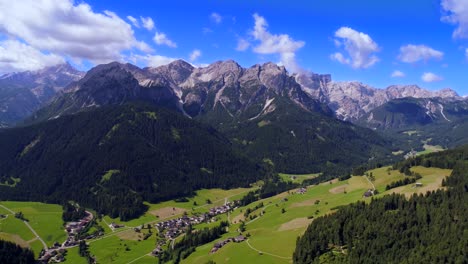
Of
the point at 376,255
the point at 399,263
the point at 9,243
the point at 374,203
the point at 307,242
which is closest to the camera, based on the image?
the point at 399,263

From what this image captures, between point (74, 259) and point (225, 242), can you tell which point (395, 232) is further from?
point (74, 259)

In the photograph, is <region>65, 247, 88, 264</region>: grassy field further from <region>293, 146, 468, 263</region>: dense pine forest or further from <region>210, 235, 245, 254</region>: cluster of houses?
<region>293, 146, 468, 263</region>: dense pine forest

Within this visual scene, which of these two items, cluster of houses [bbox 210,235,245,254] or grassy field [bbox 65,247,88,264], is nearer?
cluster of houses [bbox 210,235,245,254]

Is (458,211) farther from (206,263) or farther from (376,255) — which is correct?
(206,263)

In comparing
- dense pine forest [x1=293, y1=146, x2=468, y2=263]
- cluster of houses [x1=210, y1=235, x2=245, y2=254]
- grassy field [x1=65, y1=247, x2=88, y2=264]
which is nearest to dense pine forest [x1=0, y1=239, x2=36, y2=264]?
grassy field [x1=65, y1=247, x2=88, y2=264]

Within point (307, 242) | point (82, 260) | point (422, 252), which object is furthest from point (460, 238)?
point (82, 260)

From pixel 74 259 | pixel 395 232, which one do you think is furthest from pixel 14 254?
pixel 395 232
